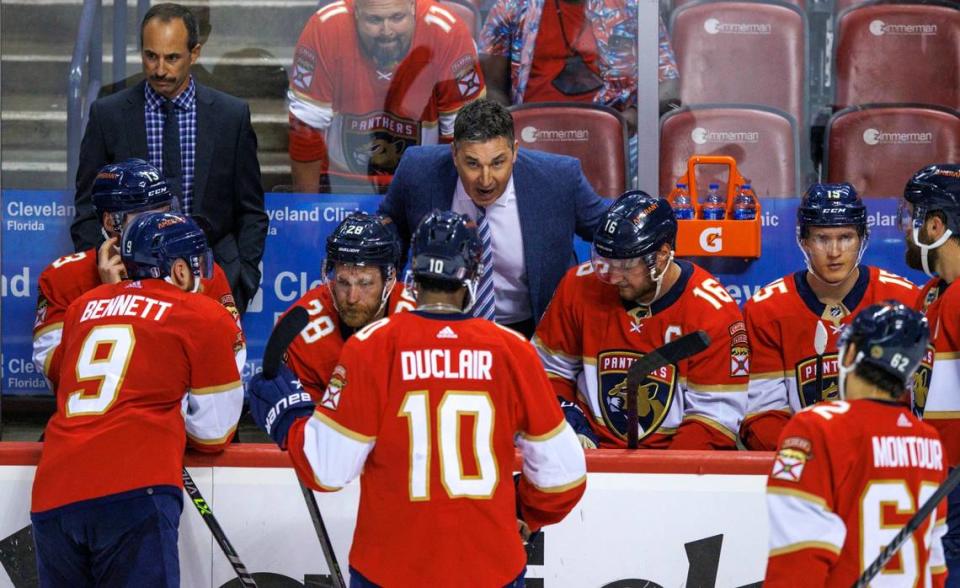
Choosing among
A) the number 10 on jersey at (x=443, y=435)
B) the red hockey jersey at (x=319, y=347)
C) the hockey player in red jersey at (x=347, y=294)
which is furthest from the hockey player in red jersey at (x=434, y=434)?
the red hockey jersey at (x=319, y=347)

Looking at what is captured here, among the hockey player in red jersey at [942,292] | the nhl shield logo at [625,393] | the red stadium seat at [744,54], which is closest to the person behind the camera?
the hockey player in red jersey at [942,292]

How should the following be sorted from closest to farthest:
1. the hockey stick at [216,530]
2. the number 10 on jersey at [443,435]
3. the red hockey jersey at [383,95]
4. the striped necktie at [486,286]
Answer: the number 10 on jersey at [443,435] → the hockey stick at [216,530] → the striped necktie at [486,286] → the red hockey jersey at [383,95]

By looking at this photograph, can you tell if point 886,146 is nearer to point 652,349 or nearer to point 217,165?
point 652,349

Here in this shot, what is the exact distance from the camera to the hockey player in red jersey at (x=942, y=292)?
3254mm

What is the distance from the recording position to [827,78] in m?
5.33

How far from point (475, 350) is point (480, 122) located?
1.25m

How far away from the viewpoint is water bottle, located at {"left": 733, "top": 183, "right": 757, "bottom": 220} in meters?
4.77

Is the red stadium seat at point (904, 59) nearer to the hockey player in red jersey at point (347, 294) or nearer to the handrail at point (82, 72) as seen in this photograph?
the hockey player in red jersey at point (347, 294)

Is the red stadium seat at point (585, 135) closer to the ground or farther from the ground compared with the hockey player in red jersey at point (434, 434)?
farther from the ground

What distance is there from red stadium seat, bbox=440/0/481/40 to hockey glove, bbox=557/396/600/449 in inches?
64.5

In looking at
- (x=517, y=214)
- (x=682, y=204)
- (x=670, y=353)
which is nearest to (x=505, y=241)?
(x=517, y=214)

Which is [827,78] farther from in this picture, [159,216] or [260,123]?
[159,216]

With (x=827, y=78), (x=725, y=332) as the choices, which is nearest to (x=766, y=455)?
(x=725, y=332)

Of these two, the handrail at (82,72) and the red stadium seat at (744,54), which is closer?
the handrail at (82,72)
